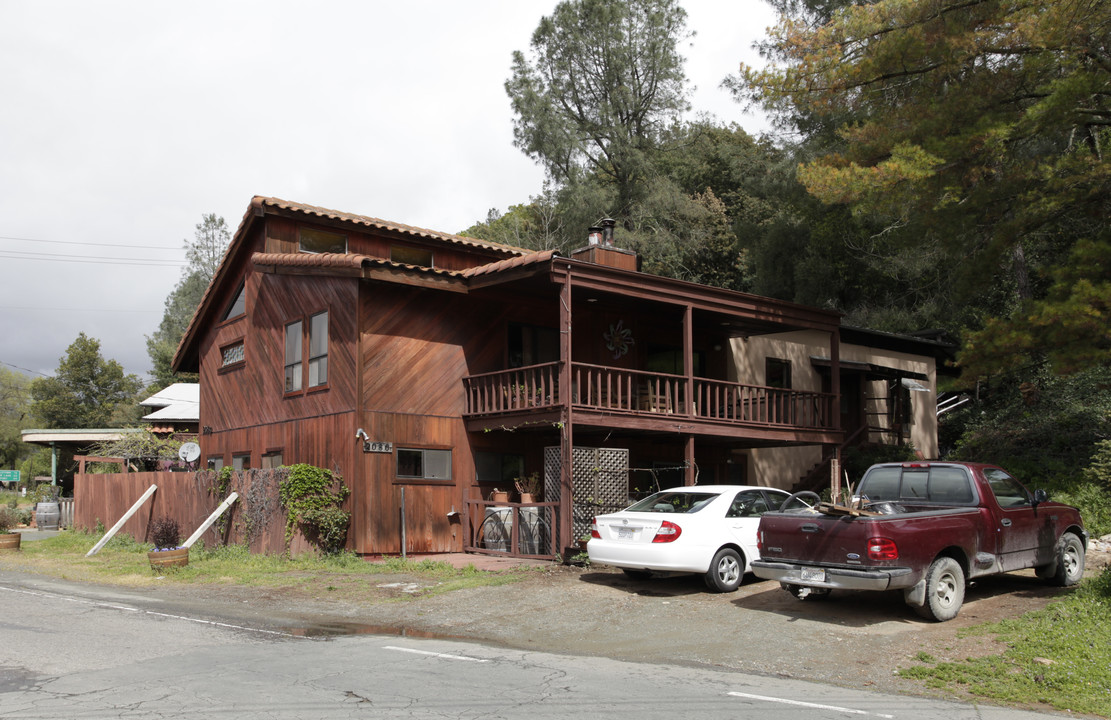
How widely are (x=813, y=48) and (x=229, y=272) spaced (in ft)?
49.9

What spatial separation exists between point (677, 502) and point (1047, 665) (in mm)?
5818

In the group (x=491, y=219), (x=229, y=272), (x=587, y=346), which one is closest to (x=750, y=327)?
(x=587, y=346)

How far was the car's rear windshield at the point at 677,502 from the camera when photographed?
1312cm

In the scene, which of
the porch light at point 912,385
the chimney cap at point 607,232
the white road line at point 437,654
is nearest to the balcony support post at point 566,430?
the chimney cap at point 607,232

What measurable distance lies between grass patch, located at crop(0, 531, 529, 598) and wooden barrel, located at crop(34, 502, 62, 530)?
10008mm

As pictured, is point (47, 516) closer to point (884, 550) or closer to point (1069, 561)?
point (884, 550)

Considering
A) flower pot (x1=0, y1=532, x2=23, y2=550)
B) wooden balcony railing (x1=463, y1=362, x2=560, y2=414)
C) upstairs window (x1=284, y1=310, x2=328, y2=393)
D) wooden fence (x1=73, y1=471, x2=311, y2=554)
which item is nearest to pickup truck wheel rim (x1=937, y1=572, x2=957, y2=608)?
wooden balcony railing (x1=463, y1=362, x2=560, y2=414)

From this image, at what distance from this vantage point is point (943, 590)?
10.4m

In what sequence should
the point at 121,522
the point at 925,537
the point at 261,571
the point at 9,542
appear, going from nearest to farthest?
1. the point at 925,537
2. the point at 261,571
3. the point at 121,522
4. the point at 9,542

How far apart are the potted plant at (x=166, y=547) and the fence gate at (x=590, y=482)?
6746 millimetres

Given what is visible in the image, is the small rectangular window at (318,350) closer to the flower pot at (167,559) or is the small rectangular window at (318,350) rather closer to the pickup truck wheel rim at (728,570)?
the flower pot at (167,559)

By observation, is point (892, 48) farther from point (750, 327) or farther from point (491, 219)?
point (491, 219)

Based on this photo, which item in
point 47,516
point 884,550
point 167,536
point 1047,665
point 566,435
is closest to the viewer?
point 1047,665

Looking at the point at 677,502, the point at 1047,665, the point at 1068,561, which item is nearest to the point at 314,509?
the point at 677,502
